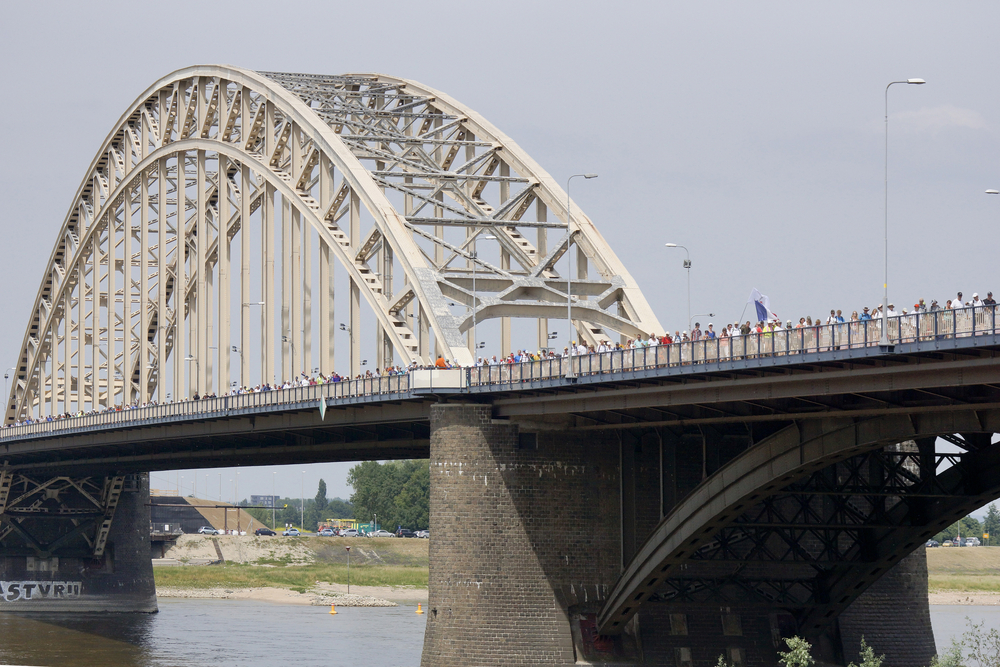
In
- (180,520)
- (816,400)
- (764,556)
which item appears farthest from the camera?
(180,520)

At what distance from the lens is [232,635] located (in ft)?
282

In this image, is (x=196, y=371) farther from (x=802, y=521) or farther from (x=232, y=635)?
(x=802, y=521)

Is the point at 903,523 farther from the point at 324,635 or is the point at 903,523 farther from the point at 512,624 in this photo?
the point at 324,635

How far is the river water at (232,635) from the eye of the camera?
73812 mm

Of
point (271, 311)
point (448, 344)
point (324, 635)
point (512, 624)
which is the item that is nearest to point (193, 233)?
point (271, 311)

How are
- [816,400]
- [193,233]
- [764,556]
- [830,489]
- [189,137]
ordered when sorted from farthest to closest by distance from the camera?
[193,233] < [189,137] < [764,556] < [830,489] < [816,400]

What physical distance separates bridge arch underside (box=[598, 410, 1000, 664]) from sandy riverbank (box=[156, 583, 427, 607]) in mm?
59246

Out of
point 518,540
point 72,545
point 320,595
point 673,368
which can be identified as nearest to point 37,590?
point 72,545

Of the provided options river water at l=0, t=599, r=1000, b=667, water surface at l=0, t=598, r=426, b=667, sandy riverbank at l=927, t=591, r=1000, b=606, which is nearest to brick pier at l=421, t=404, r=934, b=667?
water surface at l=0, t=598, r=426, b=667

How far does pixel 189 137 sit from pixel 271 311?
→ 14.6 meters

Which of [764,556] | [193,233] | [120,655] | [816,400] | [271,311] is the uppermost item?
[193,233]

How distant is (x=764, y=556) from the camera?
5409cm

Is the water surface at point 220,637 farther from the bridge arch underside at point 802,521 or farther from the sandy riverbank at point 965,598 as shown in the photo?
the sandy riverbank at point 965,598

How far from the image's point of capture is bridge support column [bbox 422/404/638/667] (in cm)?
5188
